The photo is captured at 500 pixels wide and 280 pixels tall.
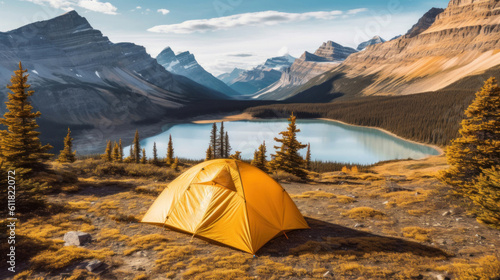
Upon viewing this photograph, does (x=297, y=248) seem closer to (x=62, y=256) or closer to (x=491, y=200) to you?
(x=491, y=200)

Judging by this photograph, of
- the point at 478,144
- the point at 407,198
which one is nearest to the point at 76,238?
the point at 407,198

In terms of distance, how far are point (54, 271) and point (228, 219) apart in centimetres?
669

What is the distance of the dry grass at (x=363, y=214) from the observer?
53.5 ft

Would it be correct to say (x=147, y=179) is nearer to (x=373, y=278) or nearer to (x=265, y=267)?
(x=265, y=267)

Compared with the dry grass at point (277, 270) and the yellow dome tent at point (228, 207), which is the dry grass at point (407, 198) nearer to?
the yellow dome tent at point (228, 207)

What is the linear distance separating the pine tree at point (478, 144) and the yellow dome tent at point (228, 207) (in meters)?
11.1

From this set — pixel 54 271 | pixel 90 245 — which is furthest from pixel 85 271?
pixel 90 245

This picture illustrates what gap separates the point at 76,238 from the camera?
12.1 meters

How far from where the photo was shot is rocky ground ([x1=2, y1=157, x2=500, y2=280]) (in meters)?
9.80

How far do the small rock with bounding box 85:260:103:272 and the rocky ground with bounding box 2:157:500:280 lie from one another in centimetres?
3

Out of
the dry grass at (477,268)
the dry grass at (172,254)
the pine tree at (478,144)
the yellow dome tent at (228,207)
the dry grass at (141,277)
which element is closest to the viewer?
the dry grass at (477,268)

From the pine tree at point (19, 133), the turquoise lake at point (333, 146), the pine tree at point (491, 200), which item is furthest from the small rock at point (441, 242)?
the turquoise lake at point (333, 146)

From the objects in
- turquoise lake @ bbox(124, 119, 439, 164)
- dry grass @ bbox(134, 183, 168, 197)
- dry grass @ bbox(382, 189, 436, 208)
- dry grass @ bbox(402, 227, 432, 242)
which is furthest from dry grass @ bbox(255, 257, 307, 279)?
turquoise lake @ bbox(124, 119, 439, 164)

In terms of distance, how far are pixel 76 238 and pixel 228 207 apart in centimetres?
679
